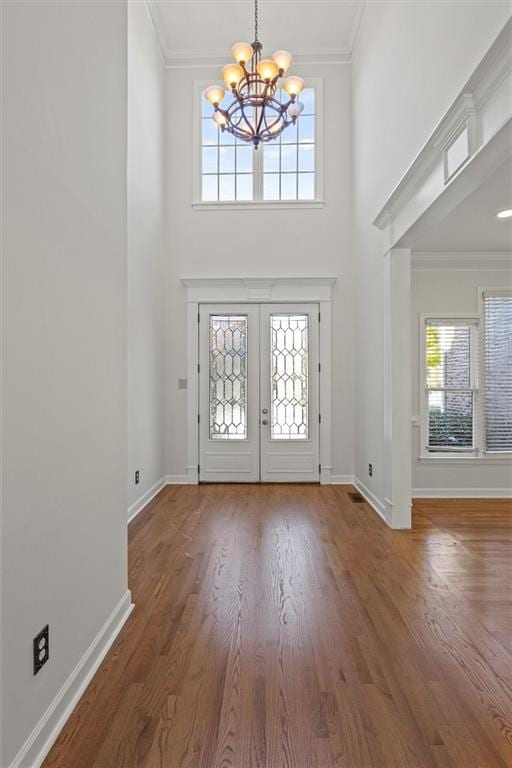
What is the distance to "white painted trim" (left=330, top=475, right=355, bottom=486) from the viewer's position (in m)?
5.75

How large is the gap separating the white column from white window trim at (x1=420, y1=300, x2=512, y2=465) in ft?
3.94

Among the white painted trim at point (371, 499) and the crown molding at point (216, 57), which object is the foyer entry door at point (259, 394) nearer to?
the white painted trim at point (371, 499)

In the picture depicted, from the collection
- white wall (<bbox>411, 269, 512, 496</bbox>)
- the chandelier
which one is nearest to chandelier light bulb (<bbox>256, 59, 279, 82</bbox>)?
the chandelier

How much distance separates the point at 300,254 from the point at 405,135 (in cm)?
231

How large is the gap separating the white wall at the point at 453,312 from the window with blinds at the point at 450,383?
0.54 feet

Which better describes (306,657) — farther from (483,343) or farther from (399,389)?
(483,343)

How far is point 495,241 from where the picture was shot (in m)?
4.54

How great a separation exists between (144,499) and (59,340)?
11.3 feet

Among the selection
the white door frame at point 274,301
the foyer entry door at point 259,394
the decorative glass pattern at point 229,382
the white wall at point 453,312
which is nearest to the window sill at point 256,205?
the white door frame at point 274,301

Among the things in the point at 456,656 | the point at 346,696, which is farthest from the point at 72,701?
the point at 456,656

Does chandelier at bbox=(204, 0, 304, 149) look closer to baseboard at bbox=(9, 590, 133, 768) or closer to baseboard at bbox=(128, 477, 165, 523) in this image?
baseboard at bbox=(128, 477, 165, 523)

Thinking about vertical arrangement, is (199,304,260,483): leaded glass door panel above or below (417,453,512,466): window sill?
above

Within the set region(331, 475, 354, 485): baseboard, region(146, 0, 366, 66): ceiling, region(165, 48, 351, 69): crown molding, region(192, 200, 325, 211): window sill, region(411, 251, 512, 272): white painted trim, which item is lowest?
region(331, 475, 354, 485): baseboard

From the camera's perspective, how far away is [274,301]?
18.9 feet
